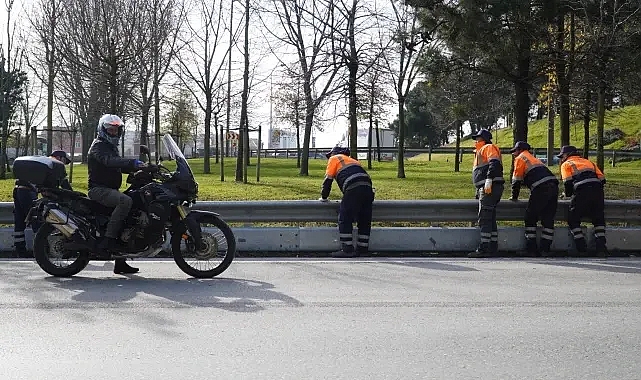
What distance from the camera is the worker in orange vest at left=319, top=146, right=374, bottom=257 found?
10672 mm

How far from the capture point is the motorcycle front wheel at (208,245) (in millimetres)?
8422

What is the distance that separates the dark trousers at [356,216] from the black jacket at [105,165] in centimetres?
332

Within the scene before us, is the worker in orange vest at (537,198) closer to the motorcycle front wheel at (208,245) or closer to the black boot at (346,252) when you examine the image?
the black boot at (346,252)

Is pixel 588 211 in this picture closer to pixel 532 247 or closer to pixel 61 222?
pixel 532 247

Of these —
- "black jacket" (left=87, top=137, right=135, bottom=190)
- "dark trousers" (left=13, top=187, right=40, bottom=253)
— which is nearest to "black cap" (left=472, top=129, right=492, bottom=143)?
"black jacket" (left=87, top=137, right=135, bottom=190)

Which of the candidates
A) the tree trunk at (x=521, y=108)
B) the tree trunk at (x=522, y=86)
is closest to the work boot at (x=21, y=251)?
the tree trunk at (x=522, y=86)

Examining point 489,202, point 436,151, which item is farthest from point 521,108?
point 436,151

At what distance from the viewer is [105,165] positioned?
8352 mm

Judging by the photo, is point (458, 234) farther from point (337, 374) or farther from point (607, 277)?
point (337, 374)

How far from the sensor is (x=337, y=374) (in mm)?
4996

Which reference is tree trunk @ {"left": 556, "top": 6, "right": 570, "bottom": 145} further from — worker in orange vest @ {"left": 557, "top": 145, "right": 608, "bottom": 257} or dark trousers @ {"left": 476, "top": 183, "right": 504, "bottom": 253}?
dark trousers @ {"left": 476, "top": 183, "right": 504, "bottom": 253}

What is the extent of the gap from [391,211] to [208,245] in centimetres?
363

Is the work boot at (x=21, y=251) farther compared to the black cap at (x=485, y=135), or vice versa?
the black cap at (x=485, y=135)

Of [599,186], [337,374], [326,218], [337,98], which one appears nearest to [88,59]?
[337,98]
